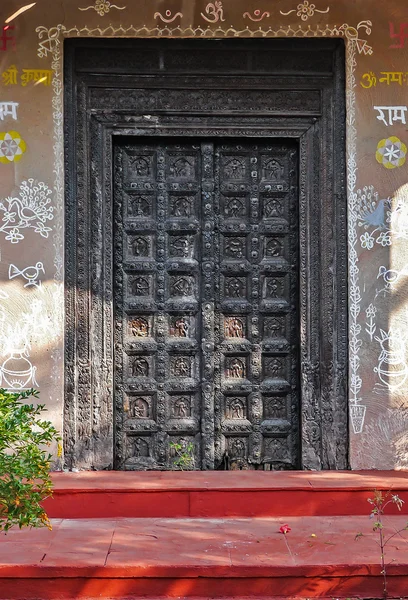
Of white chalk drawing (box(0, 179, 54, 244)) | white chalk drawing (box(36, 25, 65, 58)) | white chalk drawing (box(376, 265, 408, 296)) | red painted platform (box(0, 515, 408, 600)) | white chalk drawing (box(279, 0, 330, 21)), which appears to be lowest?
red painted platform (box(0, 515, 408, 600))

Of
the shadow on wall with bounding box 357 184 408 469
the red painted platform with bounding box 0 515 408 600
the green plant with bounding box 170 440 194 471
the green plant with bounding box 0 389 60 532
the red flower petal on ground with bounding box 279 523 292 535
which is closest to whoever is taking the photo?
the green plant with bounding box 0 389 60 532

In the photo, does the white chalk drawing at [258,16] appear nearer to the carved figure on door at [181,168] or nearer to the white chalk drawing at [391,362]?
the carved figure on door at [181,168]

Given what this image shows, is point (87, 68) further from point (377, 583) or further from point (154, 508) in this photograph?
point (377, 583)

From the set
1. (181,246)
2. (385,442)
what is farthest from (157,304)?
(385,442)

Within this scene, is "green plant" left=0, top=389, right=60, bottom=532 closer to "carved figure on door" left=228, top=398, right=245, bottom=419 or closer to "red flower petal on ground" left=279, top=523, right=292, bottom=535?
"red flower petal on ground" left=279, top=523, right=292, bottom=535

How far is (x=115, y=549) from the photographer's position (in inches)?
187

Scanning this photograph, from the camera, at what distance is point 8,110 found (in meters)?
6.14

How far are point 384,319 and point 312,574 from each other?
244 cm

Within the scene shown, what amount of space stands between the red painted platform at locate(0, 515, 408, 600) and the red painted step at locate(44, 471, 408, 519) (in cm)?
60

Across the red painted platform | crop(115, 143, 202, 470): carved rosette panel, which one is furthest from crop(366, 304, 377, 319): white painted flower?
the red painted platform

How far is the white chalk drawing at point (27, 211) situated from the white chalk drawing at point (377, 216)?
2492 mm

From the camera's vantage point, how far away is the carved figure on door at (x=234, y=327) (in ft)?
21.5

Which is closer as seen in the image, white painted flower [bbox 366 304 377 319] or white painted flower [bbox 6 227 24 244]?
white painted flower [bbox 6 227 24 244]

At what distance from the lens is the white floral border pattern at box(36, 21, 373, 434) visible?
6.14m
